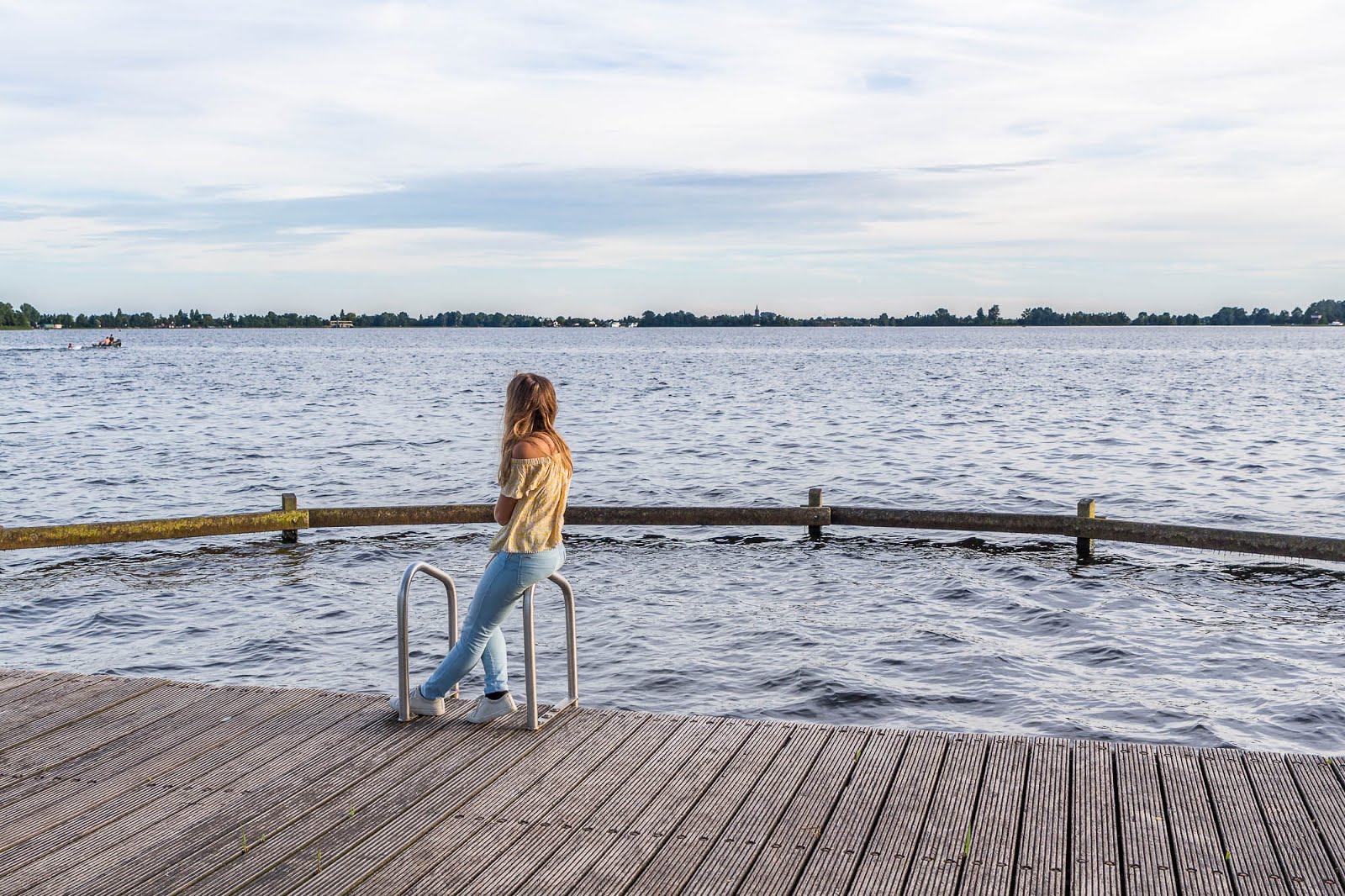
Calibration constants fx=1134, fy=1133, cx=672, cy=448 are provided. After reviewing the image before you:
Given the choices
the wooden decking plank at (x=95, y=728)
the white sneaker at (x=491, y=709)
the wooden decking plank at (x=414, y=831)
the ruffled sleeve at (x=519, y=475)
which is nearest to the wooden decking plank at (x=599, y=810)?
the wooden decking plank at (x=414, y=831)

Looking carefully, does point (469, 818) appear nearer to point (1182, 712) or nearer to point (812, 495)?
point (1182, 712)

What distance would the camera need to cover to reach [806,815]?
516cm

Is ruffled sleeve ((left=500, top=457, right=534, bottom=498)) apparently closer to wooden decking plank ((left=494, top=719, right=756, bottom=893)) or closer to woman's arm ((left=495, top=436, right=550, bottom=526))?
woman's arm ((left=495, top=436, right=550, bottom=526))

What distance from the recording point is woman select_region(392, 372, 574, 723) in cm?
578

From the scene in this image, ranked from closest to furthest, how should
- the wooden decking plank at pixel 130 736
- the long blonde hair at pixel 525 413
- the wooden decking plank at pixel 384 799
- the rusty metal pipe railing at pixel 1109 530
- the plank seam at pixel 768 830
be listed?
the plank seam at pixel 768 830, the wooden decking plank at pixel 384 799, the long blonde hair at pixel 525 413, the wooden decking plank at pixel 130 736, the rusty metal pipe railing at pixel 1109 530

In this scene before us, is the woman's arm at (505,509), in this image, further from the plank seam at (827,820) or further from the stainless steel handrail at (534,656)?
the plank seam at (827,820)

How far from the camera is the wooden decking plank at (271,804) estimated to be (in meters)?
4.72

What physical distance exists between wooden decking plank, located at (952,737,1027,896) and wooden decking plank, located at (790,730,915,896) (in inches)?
6.8

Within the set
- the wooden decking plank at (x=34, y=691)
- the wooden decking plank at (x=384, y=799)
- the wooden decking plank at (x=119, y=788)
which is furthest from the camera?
the wooden decking plank at (x=34, y=691)

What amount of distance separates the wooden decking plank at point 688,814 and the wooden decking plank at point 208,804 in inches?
67.8

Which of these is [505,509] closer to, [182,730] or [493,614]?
[493,614]

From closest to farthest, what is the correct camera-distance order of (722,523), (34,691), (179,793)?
(179,793)
(34,691)
(722,523)

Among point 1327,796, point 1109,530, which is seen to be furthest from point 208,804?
point 1109,530

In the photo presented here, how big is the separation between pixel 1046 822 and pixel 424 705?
11.4 feet
